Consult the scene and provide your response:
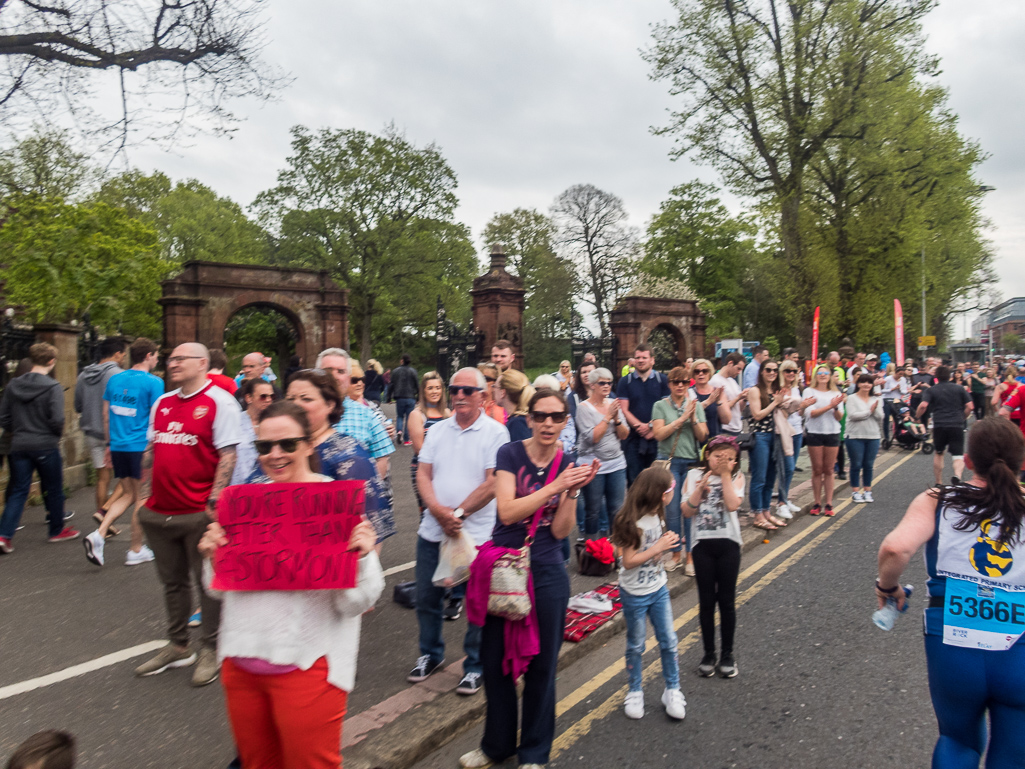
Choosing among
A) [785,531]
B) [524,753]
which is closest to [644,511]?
[524,753]

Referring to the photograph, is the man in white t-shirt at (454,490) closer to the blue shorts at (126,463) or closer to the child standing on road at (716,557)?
the child standing on road at (716,557)

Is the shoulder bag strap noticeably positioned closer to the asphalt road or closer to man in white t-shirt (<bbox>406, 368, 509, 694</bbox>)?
man in white t-shirt (<bbox>406, 368, 509, 694</bbox>)

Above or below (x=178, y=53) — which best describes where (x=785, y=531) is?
below

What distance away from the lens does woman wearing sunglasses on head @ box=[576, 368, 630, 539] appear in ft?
22.4

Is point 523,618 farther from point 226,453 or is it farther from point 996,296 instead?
point 996,296

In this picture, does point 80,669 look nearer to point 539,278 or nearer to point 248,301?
point 248,301

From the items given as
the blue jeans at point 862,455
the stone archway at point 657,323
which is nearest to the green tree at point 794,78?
the stone archway at point 657,323

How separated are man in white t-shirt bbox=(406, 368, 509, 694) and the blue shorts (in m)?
4.33

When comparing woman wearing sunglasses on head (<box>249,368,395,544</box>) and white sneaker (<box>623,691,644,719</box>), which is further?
white sneaker (<box>623,691,644,719</box>)

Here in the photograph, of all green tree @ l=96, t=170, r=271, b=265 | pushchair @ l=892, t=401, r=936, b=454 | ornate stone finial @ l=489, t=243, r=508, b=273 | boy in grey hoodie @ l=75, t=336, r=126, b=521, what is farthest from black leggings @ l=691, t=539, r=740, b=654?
green tree @ l=96, t=170, r=271, b=265

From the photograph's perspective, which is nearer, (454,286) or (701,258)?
(454,286)

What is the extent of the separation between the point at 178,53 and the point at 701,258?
43.3 meters

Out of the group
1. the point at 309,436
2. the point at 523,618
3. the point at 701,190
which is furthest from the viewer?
the point at 701,190

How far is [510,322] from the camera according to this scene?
18500 mm
